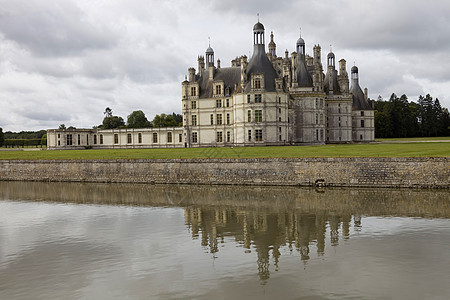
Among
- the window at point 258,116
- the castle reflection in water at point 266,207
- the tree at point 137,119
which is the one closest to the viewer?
the castle reflection in water at point 266,207

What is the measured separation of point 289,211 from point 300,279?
905 centimetres

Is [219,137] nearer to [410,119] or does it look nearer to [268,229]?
[268,229]

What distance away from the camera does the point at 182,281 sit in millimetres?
11086

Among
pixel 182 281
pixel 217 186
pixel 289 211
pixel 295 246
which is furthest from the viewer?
pixel 217 186

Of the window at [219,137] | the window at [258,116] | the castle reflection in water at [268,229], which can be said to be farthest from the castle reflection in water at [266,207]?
the window at [219,137]

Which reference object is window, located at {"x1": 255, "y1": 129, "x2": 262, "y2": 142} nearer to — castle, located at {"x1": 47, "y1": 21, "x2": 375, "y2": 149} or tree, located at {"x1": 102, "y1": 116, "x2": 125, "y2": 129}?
castle, located at {"x1": 47, "y1": 21, "x2": 375, "y2": 149}

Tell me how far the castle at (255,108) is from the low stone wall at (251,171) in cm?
2043

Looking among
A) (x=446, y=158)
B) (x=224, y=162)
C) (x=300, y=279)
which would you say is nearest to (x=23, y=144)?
(x=224, y=162)

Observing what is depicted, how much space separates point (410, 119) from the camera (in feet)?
320

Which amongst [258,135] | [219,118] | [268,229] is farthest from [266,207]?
[219,118]

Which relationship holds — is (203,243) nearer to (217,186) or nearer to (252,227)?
(252,227)

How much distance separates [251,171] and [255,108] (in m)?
22.5

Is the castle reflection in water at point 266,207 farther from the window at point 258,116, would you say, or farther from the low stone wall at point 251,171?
the window at point 258,116

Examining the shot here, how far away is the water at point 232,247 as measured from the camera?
34.8 feet
